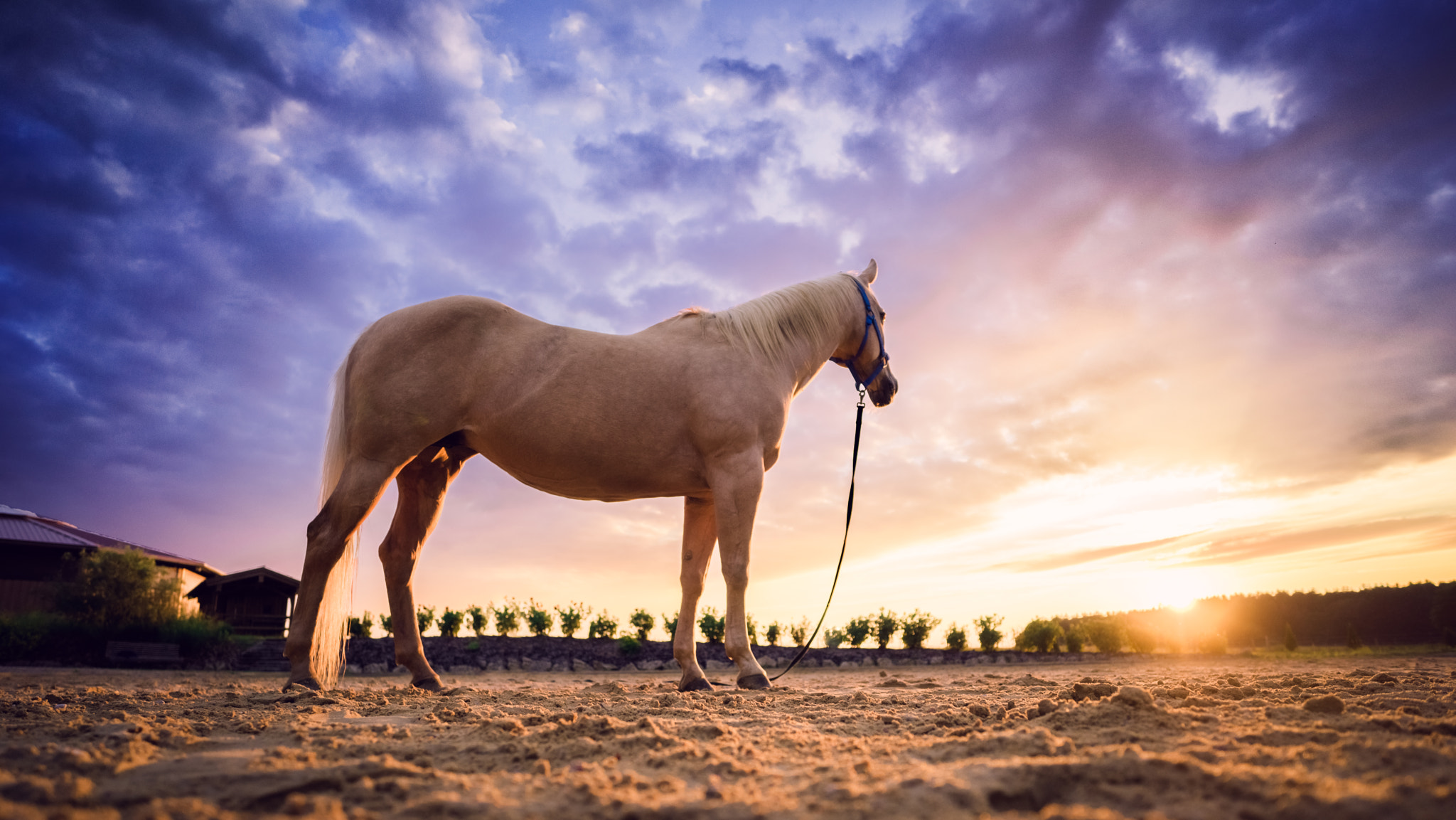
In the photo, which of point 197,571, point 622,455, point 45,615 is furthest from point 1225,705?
point 197,571

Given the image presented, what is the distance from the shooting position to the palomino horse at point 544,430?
3.66 m

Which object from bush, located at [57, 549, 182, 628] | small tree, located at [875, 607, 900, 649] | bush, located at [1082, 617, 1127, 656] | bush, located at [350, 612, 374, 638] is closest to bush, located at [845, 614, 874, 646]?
small tree, located at [875, 607, 900, 649]

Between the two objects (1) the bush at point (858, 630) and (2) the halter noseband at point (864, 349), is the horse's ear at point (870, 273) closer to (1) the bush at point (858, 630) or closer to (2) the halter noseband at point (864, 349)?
(2) the halter noseband at point (864, 349)

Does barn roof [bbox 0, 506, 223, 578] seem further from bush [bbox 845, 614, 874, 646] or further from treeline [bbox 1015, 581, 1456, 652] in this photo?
treeline [bbox 1015, 581, 1456, 652]

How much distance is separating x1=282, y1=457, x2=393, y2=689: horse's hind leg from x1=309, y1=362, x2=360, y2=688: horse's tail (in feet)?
0.13

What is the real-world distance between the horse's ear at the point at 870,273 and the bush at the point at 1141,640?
12.3 metres

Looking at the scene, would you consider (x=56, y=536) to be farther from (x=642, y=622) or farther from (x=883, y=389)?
(x=883, y=389)

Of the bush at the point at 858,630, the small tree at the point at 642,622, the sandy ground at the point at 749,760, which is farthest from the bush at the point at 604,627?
the sandy ground at the point at 749,760

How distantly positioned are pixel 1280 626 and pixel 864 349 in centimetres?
1863

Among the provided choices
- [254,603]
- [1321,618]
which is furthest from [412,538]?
[1321,618]

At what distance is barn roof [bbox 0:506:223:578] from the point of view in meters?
16.9

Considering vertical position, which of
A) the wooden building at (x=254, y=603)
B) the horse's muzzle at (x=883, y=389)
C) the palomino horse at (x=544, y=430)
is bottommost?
the wooden building at (x=254, y=603)

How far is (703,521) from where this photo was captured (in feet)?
15.5

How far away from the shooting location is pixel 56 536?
17469 mm
